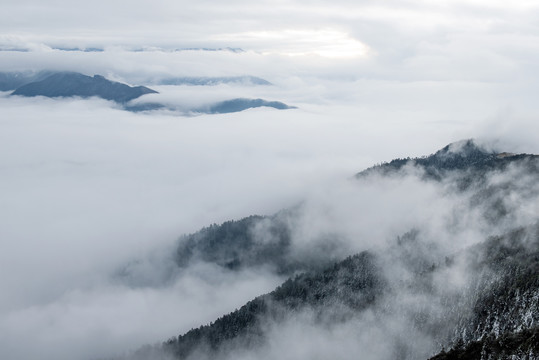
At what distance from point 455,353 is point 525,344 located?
25130 millimetres

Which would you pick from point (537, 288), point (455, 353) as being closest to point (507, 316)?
point (537, 288)

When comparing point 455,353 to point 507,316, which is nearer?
point 455,353

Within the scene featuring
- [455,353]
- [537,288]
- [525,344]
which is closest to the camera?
[525,344]

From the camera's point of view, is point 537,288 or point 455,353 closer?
point 455,353

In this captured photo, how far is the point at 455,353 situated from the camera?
16188 cm

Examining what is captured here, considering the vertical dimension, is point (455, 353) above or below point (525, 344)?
below

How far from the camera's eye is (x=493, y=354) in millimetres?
149500

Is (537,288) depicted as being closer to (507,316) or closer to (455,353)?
(507,316)

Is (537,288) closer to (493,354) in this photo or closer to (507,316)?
(507,316)

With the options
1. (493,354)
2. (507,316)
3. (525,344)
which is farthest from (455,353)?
(507,316)

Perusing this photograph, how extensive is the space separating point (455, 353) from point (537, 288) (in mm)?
62992

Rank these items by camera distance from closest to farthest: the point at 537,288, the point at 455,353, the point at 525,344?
the point at 525,344 → the point at 455,353 → the point at 537,288

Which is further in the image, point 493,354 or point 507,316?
point 507,316

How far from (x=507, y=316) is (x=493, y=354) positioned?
5789 cm
